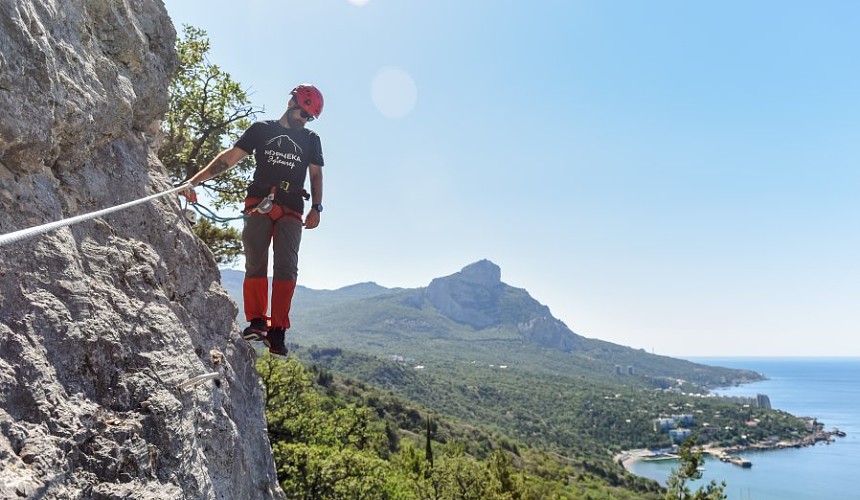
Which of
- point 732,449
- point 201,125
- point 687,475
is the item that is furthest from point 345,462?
point 732,449

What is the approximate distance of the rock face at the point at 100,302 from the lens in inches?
116

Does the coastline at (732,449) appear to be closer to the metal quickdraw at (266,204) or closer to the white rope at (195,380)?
the metal quickdraw at (266,204)

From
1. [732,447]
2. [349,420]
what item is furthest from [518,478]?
[732,447]

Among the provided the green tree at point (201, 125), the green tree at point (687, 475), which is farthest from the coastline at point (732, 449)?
the green tree at point (201, 125)

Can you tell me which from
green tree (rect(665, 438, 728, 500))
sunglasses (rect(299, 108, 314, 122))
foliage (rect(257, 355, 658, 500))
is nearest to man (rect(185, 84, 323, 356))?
sunglasses (rect(299, 108, 314, 122))

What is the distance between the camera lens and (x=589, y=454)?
11838 centimetres

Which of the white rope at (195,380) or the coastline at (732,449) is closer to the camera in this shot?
the white rope at (195,380)

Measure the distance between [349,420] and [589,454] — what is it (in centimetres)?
10277

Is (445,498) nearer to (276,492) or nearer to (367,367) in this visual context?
(276,492)

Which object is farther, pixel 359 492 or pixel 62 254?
pixel 359 492

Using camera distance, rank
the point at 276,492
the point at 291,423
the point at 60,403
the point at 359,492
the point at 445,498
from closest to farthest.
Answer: the point at 60,403, the point at 276,492, the point at 359,492, the point at 291,423, the point at 445,498

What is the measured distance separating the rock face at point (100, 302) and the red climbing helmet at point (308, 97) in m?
1.75

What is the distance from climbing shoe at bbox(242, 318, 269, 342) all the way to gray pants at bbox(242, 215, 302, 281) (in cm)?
55

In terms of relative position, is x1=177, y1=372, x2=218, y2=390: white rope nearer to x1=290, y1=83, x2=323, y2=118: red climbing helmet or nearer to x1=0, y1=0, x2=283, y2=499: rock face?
x1=0, y1=0, x2=283, y2=499: rock face
